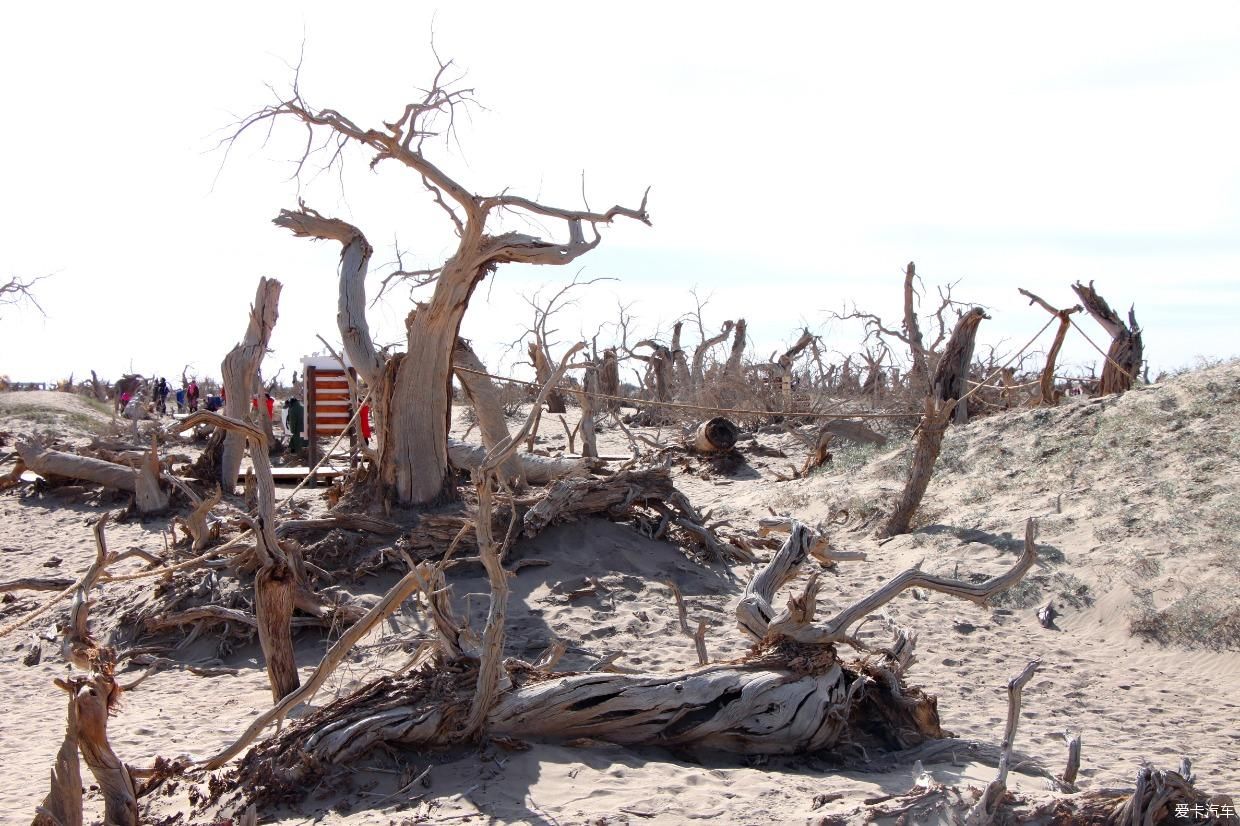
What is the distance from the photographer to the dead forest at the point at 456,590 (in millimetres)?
4062

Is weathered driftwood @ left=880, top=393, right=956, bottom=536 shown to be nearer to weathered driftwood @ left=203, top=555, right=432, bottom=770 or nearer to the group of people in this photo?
weathered driftwood @ left=203, top=555, right=432, bottom=770

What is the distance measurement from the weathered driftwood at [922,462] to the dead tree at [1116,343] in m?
4.59

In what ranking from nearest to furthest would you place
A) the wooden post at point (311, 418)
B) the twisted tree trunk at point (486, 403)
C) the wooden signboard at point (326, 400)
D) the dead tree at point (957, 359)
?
the dead tree at point (957, 359), the twisted tree trunk at point (486, 403), the wooden post at point (311, 418), the wooden signboard at point (326, 400)

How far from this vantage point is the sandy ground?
157 inches

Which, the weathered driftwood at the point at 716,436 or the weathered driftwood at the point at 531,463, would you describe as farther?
the weathered driftwood at the point at 716,436

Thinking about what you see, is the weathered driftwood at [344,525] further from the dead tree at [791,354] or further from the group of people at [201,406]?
the dead tree at [791,354]

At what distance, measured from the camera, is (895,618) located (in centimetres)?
719

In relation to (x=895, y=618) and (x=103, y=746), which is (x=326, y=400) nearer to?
(x=895, y=618)

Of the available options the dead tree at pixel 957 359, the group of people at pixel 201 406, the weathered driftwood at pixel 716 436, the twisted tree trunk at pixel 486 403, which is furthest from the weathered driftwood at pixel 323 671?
the weathered driftwood at pixel 716 436

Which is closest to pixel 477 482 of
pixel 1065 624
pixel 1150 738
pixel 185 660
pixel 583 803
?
pixel 583 803

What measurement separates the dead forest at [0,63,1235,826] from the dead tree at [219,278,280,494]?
3cm

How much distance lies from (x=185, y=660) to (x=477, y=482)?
4.28 metres

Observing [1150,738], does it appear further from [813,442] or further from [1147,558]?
[813,442]

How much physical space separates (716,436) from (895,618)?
7820 mm
